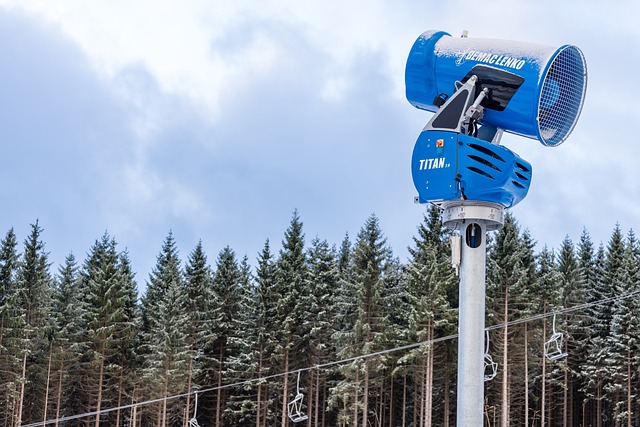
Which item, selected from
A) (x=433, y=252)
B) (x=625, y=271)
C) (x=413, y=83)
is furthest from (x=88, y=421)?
(x=413, y=83)

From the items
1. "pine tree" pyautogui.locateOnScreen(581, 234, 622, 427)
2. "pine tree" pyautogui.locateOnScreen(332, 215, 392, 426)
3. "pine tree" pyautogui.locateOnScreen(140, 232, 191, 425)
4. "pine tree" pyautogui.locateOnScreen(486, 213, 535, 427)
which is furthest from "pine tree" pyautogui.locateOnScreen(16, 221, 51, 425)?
"pine tree" pyautogui.locateOnScreen(581, 234, 622, 427)

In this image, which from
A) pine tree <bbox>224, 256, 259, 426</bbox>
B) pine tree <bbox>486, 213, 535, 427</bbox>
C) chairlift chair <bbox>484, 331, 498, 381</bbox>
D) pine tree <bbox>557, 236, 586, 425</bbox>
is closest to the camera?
chairlift chair <bbox>484, 331, 498, 381</bbox>

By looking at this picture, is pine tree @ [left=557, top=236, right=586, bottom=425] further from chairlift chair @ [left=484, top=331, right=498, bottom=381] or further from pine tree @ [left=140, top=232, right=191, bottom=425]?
pine tree @ [left=140, top=232, right=191, bottom=425]

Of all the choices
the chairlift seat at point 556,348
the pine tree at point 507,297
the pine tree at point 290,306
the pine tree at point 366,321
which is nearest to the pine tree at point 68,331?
the pine tree at point 290,306

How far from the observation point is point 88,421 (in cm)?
4588

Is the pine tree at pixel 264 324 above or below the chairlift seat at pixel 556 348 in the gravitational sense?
above

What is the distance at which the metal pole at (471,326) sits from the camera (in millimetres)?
8094

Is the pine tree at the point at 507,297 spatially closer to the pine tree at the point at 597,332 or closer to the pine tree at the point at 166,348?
the pine tree at the point at 597,332

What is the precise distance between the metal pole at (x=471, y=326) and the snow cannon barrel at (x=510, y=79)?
1153 millimetres

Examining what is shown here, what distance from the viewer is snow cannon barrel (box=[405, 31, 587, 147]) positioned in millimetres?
8305

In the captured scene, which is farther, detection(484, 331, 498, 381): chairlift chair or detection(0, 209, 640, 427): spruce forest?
detection(0, 209, 640, 427): spruce forest

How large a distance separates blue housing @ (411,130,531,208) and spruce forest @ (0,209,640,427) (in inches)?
1185

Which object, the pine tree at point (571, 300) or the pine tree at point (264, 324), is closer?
the pine tree at point (264, 324)

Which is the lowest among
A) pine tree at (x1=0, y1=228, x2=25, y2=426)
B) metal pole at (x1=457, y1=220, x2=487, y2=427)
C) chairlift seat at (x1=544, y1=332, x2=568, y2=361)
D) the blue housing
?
metal pole at (x1=457, y1=220, x2=487, y2=427)
